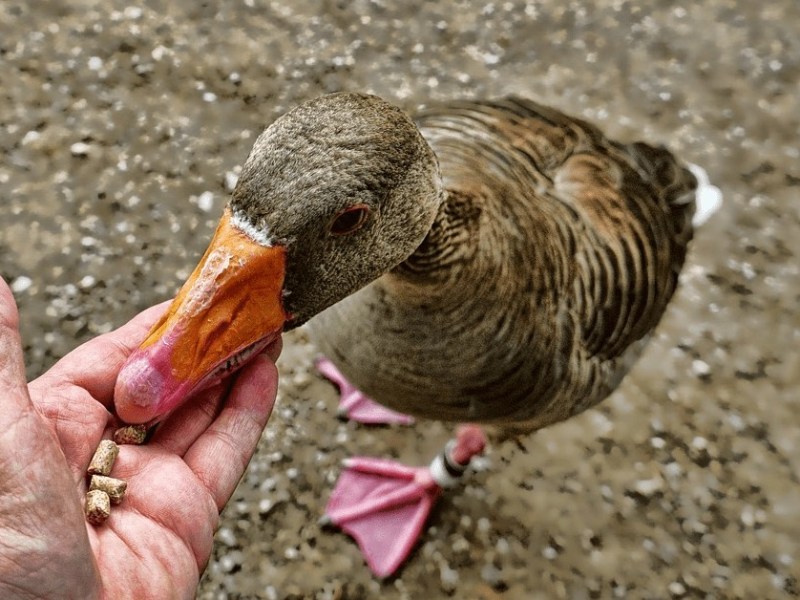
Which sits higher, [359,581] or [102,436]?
[102,436]

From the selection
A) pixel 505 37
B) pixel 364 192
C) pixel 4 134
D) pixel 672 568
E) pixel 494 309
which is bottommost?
pixel 672 568

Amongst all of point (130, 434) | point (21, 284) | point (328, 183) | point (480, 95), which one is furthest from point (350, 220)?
point (480, 95)

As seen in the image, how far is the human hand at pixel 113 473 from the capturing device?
1188 millimetres

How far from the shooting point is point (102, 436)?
1.60 metres

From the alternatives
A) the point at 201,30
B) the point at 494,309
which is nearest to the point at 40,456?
the point at 494,309

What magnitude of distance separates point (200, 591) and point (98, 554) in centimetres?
124

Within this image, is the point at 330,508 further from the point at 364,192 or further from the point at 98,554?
the point at 364,192

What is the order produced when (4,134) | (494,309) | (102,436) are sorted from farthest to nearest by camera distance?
(4,134)
(494,309)
(102,436)

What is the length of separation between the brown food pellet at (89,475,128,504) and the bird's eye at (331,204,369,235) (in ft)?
2.28

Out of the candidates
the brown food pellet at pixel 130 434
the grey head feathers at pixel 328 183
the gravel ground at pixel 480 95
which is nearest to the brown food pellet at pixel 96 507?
the brown food pellet at pixel 130 434

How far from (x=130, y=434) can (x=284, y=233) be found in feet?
2.09

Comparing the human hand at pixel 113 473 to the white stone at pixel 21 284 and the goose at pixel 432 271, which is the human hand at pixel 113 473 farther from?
the white stone at pixel 21 284

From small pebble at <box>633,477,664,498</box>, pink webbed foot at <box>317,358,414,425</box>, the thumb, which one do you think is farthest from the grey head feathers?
small pebble at <box>633,477,664,498</box>

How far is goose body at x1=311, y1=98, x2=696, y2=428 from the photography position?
176 centimetres
